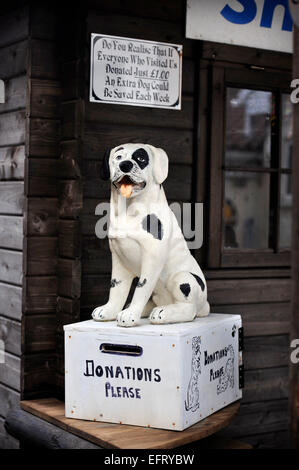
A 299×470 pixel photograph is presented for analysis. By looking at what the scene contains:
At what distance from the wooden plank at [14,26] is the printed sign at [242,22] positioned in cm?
72

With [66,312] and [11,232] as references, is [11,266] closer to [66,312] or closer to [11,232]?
[11,232]

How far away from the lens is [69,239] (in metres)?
2.79

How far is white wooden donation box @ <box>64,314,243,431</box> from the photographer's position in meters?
2.35

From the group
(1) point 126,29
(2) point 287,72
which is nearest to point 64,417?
(1) point 126,29

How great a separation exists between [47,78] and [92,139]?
1.11 ft

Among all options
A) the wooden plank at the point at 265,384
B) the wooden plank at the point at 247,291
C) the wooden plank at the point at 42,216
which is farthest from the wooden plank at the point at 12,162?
the wooden plank at the point at 265,384

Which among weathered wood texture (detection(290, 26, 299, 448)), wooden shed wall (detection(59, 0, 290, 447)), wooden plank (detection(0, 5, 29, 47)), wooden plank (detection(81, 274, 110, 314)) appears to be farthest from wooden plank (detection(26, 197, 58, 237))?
weathered wood texture (detection(290, 26, 299, 448))

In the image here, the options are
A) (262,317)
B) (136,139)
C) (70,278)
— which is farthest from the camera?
(262,317)

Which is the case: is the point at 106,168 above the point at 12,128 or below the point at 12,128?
below

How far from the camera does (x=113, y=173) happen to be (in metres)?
2.50

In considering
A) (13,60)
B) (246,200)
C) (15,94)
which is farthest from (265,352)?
(246,200)

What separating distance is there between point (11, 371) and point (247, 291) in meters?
1.18

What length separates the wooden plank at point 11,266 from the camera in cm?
289

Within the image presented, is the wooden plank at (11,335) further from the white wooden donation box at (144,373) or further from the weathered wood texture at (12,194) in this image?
the white wooden donation box at (144,373)
